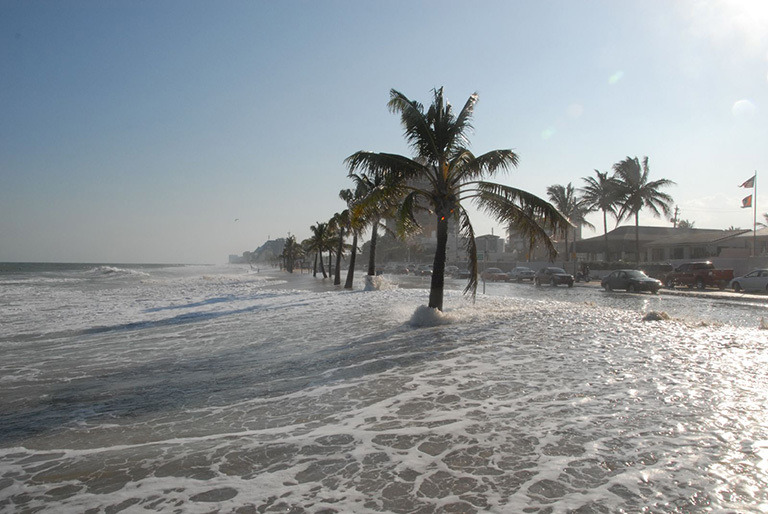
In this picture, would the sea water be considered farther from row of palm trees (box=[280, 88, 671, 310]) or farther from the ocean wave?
the ocean wave

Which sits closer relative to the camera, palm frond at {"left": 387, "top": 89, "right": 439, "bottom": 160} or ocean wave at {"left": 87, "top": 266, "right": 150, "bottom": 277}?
palm frond at {"left": 387, "top": 89, "right": 439, "bottom": 160}

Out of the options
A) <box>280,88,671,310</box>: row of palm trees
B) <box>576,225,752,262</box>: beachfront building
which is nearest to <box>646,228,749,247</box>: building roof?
<box>576,225,752,262</box>: beachfront building

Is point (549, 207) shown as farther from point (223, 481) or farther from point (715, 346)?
point (223, 481)

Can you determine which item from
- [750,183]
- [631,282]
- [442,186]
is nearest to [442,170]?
[442,186]

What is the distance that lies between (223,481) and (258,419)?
1.48 metres

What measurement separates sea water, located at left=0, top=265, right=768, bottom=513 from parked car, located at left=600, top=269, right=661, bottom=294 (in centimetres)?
1879

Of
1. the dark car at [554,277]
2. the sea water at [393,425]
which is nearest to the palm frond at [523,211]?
the sea water at [393,425]

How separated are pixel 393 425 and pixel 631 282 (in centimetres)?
2763

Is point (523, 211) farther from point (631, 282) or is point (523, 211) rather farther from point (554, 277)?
point (554, 277)

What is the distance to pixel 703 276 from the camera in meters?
29.3

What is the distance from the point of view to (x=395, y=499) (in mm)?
3393

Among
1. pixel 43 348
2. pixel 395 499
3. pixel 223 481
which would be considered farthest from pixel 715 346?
pixel 43 348

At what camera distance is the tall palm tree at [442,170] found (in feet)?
46.1

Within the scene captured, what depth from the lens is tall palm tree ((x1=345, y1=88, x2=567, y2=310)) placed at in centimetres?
1405
